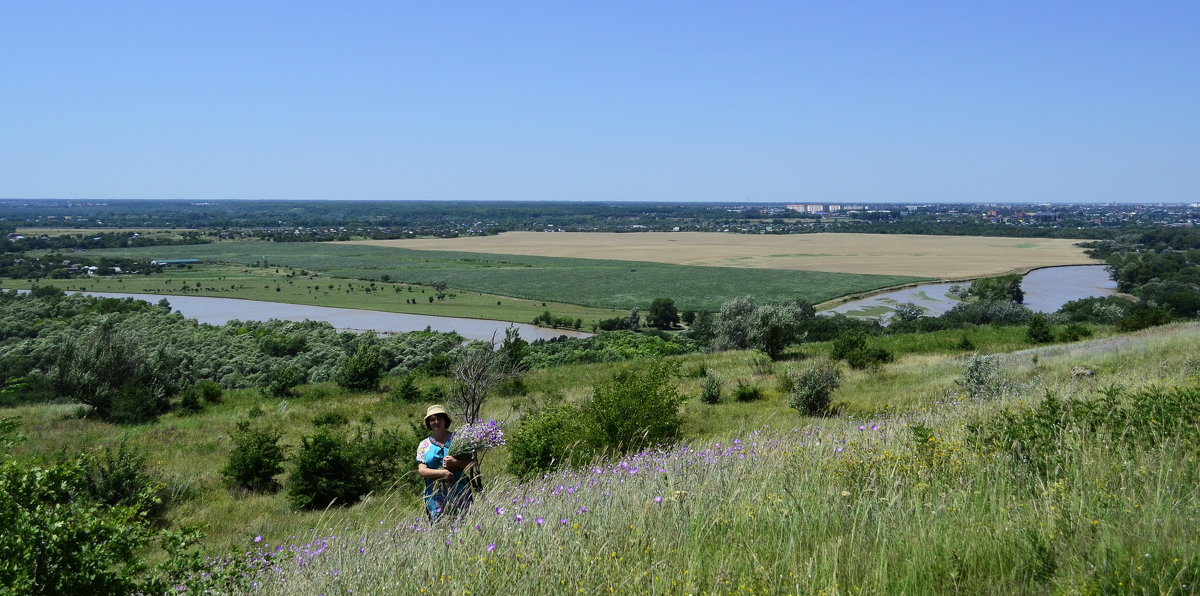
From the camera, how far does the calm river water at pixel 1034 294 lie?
56.1 metres

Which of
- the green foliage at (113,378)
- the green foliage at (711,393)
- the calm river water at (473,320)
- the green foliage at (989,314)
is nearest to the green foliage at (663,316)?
the calm river water at (473,320)

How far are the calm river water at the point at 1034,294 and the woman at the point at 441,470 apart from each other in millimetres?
52204

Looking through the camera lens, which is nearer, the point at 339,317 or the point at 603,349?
the point at 603,349

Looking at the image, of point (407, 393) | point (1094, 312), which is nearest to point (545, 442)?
point (407, 393)

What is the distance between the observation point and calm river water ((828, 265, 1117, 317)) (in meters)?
56.1

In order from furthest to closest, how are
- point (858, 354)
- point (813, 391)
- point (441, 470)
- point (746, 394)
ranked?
point (858, 354) → point (746, 394) → point (813, 391) → point (441, 470)

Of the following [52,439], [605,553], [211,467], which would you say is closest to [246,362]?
[52,439]

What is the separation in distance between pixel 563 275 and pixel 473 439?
83.8 meters

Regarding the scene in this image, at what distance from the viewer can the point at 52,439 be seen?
15.8m

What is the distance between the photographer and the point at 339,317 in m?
57.9

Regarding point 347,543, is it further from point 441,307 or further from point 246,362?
point 441,307

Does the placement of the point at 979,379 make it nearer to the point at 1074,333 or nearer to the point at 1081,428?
the point at 1081,428

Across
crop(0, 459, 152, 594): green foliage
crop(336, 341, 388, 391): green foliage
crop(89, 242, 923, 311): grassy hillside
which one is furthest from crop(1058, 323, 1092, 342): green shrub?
crop(89, 242, 923, 311): grassy hillside

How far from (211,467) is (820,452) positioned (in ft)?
39.8
